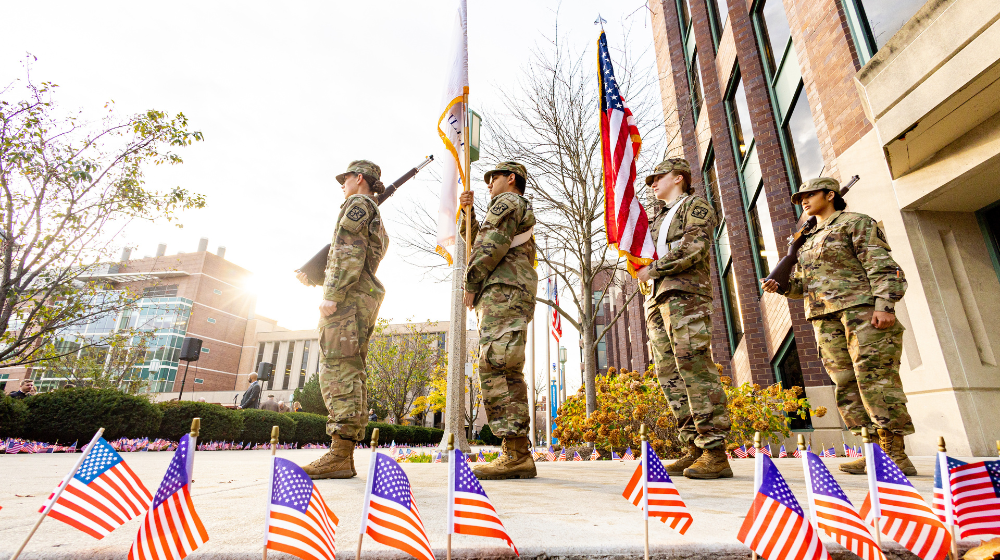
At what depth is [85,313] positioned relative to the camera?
32.9 ft

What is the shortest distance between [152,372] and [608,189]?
191 feet

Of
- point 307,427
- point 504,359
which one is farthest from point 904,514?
point 307,427

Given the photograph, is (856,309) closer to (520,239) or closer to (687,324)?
(687,324)

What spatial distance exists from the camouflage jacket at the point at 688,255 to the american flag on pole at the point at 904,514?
2232 mm

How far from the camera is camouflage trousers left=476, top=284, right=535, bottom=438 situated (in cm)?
357

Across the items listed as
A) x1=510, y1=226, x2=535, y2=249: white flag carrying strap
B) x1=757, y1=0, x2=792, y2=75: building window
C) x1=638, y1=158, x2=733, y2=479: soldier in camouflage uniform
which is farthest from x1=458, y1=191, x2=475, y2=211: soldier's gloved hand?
x1=757, y1=0, x2=792, y2=75: building window

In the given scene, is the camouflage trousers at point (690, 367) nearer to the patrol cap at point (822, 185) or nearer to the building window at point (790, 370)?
the patrol cap at point (822, 185)

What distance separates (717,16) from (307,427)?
53.6 ft

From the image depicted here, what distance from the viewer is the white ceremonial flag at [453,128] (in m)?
5.88

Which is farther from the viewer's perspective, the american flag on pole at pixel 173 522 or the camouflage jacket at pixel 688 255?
the camouflage jacket at pixel 688 255

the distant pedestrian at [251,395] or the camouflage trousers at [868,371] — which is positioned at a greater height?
the distant pedestrian at [251,395]

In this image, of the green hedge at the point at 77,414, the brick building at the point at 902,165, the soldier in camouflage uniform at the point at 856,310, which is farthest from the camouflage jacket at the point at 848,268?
the green hedge at the point at 77,414

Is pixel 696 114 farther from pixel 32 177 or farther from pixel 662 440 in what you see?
pixel 32 177

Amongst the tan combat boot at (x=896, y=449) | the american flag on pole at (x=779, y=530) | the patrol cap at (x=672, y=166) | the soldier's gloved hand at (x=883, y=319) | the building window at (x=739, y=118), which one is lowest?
the american flag on pole at (x=779, y=530)
